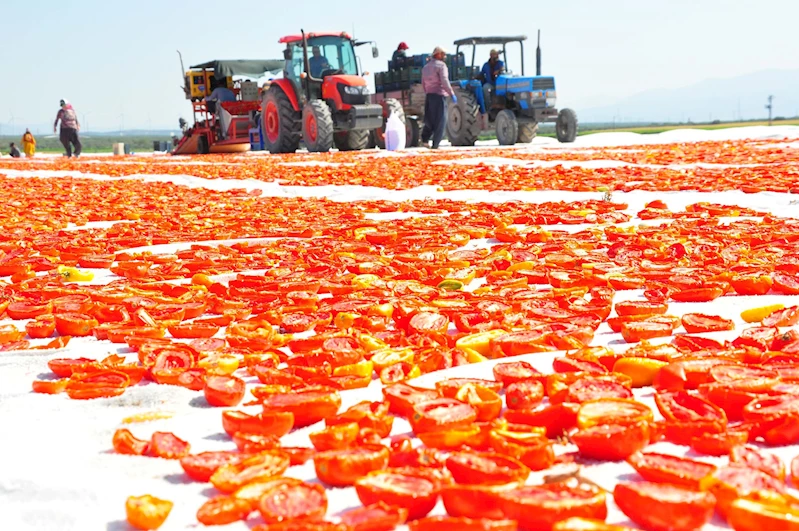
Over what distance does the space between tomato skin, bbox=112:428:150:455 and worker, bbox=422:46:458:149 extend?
16308 mm

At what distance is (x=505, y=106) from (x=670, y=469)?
67.7 ft

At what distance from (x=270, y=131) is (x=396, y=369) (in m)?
19.7

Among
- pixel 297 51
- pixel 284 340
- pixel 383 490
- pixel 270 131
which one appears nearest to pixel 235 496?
pixel 383 490

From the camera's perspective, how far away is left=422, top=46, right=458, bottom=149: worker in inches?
698

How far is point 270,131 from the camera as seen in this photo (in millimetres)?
21516

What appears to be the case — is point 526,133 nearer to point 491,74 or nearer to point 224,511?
point 491,74

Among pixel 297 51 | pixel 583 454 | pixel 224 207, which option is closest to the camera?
pixel 583 454

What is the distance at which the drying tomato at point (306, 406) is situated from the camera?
6.76ft

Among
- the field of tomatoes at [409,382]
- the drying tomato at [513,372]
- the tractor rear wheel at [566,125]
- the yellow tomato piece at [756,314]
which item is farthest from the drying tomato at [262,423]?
the tractor rear wheel at [566,125]

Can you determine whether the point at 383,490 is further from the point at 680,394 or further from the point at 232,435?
the point at 680,394

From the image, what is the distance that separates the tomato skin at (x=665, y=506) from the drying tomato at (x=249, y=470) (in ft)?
2.23

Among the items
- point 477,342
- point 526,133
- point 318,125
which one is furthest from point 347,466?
point 526,133

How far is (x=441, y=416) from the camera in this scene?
195cm

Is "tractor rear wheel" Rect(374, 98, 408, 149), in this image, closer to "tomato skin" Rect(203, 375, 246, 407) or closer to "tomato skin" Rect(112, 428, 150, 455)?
"tomato skin" Rect(203, 375, 246, 407)
